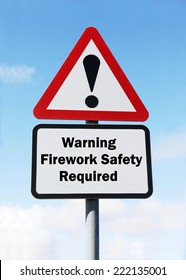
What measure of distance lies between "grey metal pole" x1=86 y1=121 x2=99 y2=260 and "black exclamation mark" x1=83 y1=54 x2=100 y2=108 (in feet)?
1.49

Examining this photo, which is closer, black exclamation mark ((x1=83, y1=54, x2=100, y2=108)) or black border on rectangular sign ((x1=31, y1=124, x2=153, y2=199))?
black border on rectangular sign ((x1=31, y1=124, x2=153, y2=199))

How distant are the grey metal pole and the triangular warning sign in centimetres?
39

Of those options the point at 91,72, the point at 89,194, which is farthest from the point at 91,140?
the point at 91,72

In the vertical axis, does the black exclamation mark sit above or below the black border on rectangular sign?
above

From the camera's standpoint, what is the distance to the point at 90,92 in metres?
1.76

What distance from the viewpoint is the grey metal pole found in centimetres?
150

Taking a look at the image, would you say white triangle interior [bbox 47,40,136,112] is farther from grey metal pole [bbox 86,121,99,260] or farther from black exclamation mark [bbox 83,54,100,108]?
grey metal pole [bbox 86,121,99,260]

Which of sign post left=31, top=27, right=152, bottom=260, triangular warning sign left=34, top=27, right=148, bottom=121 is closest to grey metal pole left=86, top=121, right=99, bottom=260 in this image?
sign post left=31, top=27, right=152, bottom=260

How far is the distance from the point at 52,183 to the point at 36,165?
0.10m

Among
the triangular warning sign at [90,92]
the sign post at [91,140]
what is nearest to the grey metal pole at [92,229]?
the sign post at [91,140]

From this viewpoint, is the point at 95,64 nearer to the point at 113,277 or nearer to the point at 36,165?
the point at 36,165


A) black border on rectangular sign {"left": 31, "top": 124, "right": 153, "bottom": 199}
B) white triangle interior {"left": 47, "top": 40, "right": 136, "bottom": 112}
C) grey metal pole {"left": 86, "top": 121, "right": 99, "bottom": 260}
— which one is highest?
white triangle interior {"left": 47, "top": 40, "right": 136, "bottom": 112}

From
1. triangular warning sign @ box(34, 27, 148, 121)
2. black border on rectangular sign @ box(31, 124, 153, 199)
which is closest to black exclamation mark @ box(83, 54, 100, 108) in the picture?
triangular warning sign @ box(34, 27, 148, 121)

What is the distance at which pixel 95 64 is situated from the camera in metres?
1.83
